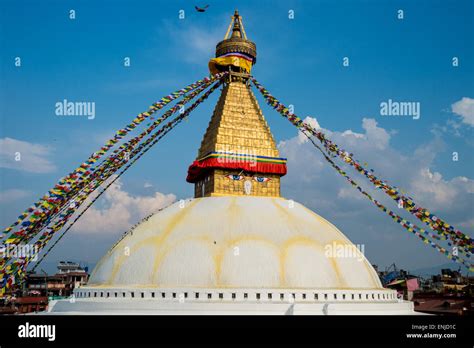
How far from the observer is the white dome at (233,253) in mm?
16562

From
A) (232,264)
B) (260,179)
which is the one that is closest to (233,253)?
(232,264)

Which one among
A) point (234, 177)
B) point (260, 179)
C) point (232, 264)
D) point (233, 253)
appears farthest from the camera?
point (260, 179)

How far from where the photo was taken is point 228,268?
16.6 metres

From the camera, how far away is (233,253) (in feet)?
55.4

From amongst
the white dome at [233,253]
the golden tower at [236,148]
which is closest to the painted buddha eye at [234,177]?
the golden tower at [236,148]

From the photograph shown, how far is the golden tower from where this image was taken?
69.9 feet

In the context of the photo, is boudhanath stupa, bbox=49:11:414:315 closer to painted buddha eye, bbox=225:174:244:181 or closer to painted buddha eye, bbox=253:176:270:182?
painted buddha eye, bbox=225:174:244:181

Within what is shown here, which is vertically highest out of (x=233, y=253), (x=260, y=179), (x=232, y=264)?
(x=260, y=179)

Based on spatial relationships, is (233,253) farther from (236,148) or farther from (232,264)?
(236,148)

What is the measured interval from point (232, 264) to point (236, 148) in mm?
6531

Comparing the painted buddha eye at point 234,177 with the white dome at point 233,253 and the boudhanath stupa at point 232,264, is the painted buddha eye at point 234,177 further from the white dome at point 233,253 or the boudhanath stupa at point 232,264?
the white dome at point 233,253

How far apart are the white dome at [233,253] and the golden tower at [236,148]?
188 centimetres
